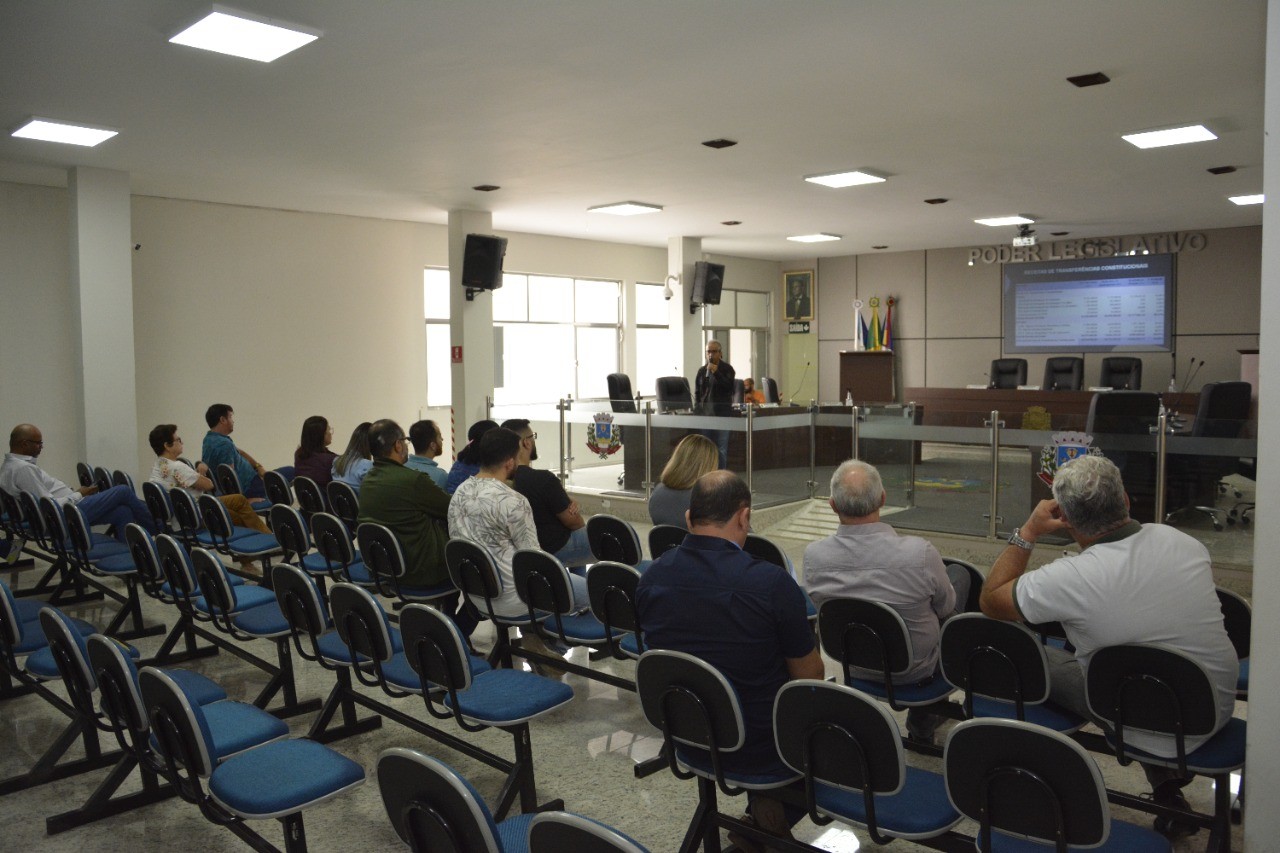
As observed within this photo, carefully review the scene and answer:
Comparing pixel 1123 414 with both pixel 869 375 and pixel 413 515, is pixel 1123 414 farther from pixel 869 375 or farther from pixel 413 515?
pixel 869 375

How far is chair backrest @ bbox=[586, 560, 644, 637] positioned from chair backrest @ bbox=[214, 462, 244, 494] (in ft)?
13.7

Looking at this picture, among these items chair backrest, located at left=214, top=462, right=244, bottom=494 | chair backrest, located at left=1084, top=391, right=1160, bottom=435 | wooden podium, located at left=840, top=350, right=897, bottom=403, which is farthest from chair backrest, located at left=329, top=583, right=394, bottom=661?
wooden podium, located at left=840, top=350, right=897, bottom=403

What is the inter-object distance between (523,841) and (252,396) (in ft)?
29.4

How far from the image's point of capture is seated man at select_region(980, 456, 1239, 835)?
2473 millimetres

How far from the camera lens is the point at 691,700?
235cm

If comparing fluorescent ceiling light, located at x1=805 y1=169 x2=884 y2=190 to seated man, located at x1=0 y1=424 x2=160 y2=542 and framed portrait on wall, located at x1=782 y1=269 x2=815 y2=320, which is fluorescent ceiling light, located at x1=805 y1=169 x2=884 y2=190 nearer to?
seated man, located at x1=0 y1=424 x2=160 y2=542

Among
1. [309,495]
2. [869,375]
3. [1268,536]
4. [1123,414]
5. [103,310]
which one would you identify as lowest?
[309,495]

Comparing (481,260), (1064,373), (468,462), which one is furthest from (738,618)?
(1064,373)

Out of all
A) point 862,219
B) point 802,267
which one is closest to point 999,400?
point 862,219

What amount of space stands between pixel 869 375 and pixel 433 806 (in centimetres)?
1428

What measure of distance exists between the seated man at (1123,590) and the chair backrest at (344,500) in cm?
402

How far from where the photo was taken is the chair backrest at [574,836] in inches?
58.0

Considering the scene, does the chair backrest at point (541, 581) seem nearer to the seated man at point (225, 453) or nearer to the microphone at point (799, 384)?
the seated man at point (225, 453)

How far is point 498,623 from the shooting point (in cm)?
401
